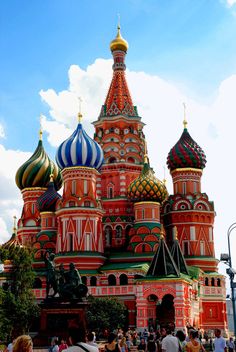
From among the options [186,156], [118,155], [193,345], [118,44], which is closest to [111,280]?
[118,155]

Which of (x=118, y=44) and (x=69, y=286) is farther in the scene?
(x=118, y=44)

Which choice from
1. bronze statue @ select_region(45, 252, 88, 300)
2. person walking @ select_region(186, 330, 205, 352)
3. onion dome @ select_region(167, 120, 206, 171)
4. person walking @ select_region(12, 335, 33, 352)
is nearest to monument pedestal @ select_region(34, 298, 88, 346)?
bronze statue @ select_region(45, 252, 88, 300)

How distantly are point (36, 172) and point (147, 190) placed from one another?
44.4 ft

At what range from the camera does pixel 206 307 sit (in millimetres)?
47312

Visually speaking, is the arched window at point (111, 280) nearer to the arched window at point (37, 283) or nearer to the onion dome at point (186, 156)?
the arched window at point (37, 283)

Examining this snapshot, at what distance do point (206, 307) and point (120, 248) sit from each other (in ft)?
29.5

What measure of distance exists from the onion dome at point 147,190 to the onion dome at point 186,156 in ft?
15.9

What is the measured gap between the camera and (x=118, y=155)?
172 ft

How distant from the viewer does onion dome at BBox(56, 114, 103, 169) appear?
46156 mm

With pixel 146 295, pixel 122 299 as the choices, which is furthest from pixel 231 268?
pixel 122 299

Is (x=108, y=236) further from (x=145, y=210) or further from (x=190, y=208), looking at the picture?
(x=190, y=208)

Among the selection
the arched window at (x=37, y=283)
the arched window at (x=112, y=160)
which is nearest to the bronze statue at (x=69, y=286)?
the arched window at (x=37, y=283)

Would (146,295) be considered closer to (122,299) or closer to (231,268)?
(122,299)

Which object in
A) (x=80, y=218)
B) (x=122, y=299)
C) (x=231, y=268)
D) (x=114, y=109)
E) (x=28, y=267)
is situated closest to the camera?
(x=231, y=268)
